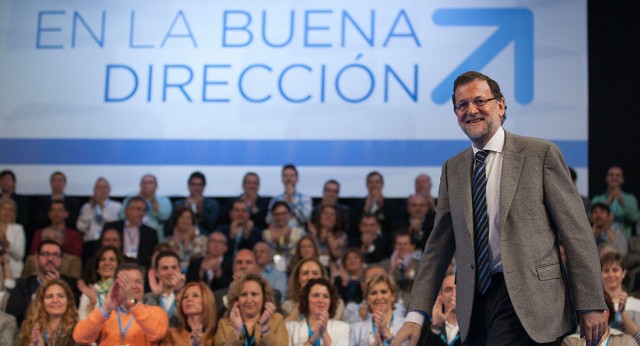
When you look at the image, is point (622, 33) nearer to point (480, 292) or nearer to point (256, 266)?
point (256, 266)

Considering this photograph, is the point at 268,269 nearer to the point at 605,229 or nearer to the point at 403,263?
the point at 403,263

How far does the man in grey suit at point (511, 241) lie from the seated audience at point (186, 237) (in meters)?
4.64

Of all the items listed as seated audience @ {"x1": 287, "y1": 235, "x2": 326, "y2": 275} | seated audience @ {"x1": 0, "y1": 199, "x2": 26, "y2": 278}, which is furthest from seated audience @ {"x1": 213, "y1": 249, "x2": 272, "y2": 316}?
seated audience @ {"x1": 0, "y1": 199, "x2": 26, "y2": 278}

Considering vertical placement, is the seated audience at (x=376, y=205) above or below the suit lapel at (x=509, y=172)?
above

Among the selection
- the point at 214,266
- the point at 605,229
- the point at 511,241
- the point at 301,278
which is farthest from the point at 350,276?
the point at 511,241

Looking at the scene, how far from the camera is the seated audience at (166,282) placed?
235 inches

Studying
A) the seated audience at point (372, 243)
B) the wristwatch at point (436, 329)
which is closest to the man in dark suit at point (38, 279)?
the seated audience at point (372, 243)

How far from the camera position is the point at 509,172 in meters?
2.53

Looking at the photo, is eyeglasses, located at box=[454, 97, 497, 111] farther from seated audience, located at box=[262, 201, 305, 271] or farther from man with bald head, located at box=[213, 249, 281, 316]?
seated audience, located at box=[262, 201, 305, 271]

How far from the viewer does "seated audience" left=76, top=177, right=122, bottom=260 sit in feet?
25.5

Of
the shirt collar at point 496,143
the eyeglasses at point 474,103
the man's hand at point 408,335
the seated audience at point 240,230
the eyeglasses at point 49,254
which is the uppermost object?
the eyeglasses at point 474,103

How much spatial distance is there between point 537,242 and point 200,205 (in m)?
5.66

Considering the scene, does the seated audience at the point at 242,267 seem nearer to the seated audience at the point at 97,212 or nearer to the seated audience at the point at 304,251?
the seated audience at the point at 304,251

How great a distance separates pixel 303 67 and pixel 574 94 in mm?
2553
